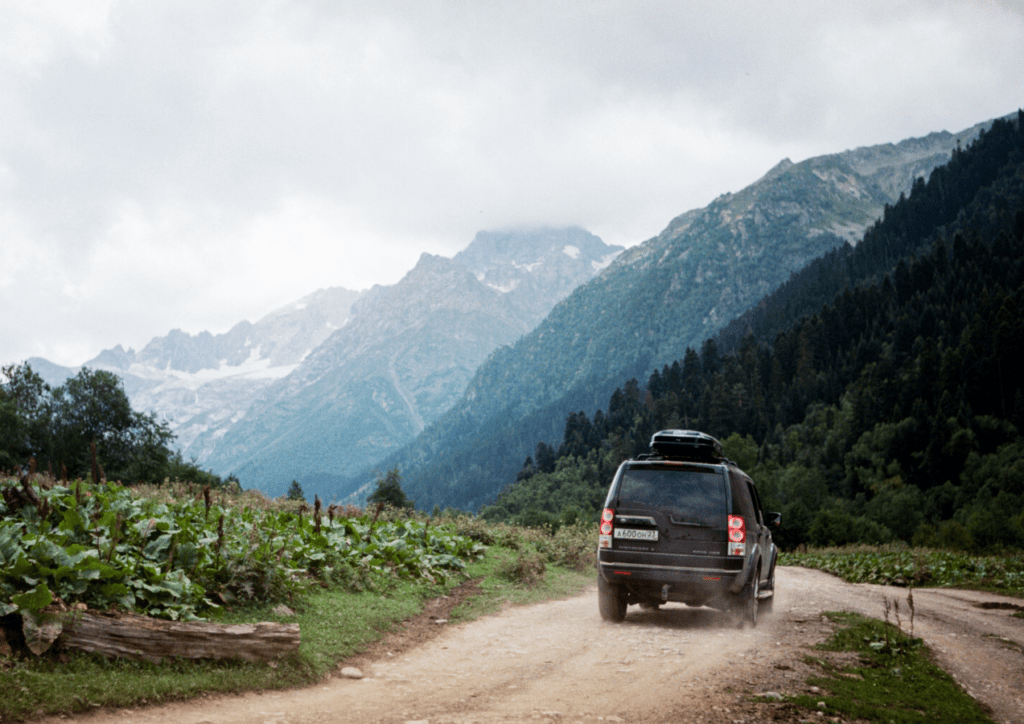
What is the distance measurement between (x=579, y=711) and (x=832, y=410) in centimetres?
13134

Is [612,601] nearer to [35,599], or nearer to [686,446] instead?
[686,446]


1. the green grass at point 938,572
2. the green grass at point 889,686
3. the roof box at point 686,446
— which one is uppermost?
the roof box at point 686,446

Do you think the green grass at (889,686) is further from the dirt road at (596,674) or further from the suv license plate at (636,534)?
the suv license plate at (636,534)

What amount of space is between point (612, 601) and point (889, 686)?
4.58m

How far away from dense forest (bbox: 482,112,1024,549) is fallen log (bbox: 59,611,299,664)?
41.6 metres

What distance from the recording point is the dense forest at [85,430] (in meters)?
59.9

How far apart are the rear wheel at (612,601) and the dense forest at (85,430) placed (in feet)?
178

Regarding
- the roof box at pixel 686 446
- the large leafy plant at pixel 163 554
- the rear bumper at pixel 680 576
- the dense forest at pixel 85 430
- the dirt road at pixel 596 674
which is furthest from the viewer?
the dense forest at pixel 85 430

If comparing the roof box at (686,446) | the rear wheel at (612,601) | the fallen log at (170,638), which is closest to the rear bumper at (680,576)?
the rear wheel at (612,601)

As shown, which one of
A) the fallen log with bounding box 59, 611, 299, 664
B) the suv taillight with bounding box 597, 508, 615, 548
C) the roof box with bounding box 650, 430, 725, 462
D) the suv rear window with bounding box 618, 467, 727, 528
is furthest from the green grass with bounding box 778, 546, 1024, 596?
the fallen log with bounding box 59, 611, 299, 664

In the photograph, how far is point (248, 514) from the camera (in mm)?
13859

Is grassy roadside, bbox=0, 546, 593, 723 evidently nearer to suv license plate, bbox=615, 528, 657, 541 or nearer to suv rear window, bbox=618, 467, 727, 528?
suv license plate, bbox=615, 528, 657, 541

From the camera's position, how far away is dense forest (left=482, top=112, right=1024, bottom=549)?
75.8 m

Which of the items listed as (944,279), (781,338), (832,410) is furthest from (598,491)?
(944,279)
